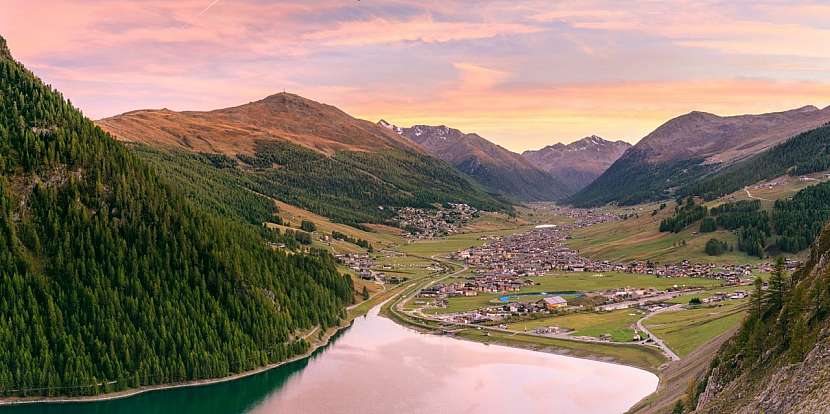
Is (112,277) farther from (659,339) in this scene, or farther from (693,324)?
(693,324)

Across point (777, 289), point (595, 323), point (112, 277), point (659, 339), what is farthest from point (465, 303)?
point (777, 289)

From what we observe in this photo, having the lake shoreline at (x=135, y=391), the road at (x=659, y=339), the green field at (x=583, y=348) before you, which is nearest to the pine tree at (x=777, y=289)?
the green field at (x=583, y=348)

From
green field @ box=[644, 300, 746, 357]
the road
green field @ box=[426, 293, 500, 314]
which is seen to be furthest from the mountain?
green field @ box=[426, 293, 500, 314]

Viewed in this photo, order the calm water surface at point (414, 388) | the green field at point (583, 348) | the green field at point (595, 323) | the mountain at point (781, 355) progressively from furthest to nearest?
the green field at point (595, 323) < the green field at point (583, 348) < the calm water surface at point (414, 388) < the mountain at point (781, 355)

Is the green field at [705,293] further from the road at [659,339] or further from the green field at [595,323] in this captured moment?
the green field at [595,323]

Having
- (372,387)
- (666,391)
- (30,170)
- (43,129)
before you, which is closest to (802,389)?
(666,391)

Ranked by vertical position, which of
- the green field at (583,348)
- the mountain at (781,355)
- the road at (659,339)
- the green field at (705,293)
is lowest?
the green field at (583,348)

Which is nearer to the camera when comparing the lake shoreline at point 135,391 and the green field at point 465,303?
the lake shoreline at point 135,391
